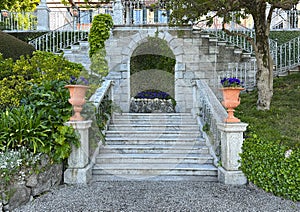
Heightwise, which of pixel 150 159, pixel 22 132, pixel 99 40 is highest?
pixel 99 40

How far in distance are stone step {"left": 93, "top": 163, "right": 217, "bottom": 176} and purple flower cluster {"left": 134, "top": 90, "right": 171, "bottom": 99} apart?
4.23 metres

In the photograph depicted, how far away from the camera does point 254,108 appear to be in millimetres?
5738

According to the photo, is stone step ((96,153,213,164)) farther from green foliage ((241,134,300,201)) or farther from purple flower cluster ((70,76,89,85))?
purple flower cluster ((70,76,89,85))

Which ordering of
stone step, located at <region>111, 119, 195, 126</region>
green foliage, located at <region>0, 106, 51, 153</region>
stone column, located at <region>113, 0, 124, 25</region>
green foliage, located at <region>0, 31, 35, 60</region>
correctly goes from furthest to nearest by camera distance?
stone column, located at <region>113, 0, 124, 25</region> → green foliage, located at <region>0, 31, 35, 60</region> → stone step, located at <region>111, 119, 195, 126</region> → green foliage, located at <region>0, 106, 51, 153</region>

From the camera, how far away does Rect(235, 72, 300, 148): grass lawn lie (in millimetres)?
4031

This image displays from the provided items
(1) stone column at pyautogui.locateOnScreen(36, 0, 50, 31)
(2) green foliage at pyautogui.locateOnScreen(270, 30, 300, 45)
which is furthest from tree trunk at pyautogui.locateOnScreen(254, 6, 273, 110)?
(1) stone column at pyautogui.locateOnScreen(36, 0, 50, 31)

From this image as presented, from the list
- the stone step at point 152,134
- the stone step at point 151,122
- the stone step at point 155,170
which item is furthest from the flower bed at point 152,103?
the stone step at point 155,170

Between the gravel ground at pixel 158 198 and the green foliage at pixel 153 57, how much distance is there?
17.4 ft

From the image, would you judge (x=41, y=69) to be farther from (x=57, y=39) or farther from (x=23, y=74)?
(x=57, y=39)

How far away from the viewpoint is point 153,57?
871 cm

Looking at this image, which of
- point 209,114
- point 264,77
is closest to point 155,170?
point 209,114

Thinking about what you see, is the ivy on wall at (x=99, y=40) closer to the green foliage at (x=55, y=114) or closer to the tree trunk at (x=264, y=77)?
the green foliage at (x=55, y=114)

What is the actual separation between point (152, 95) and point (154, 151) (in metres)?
3.73

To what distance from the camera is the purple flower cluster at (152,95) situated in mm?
8133
